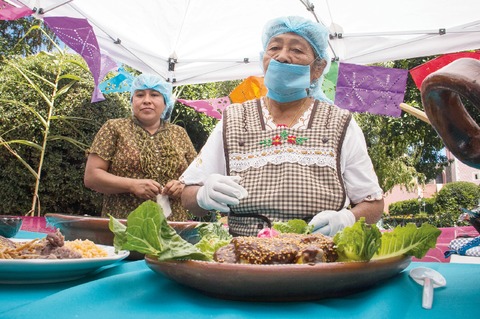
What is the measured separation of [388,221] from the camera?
1241 cm

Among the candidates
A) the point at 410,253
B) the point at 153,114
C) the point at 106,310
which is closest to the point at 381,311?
the point at 410,253

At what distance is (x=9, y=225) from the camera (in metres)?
1.35

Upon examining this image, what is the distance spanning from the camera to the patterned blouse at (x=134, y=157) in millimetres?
2506

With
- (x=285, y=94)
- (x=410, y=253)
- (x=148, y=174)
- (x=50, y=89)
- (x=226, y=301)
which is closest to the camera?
(x=226, y=301)

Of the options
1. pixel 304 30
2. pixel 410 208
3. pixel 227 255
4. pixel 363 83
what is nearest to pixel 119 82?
pixel 363 83

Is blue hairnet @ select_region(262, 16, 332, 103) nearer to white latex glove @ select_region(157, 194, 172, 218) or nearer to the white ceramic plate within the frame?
white latex glove @ select_region(157, 194, 172, 218)

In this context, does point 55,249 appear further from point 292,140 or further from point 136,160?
point 136,160

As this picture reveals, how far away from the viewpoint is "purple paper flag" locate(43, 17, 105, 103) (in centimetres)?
404

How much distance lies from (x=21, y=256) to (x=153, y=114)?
1.86 meters

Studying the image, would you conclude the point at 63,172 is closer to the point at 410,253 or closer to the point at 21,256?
the point at 21,256

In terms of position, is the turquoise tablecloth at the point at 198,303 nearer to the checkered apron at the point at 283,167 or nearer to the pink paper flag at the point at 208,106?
the checkered apron at the point at 283,167

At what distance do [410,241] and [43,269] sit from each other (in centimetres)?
68

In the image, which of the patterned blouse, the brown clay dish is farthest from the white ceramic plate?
the patterned blouse

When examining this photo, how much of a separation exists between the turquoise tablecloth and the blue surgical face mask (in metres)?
1.06
